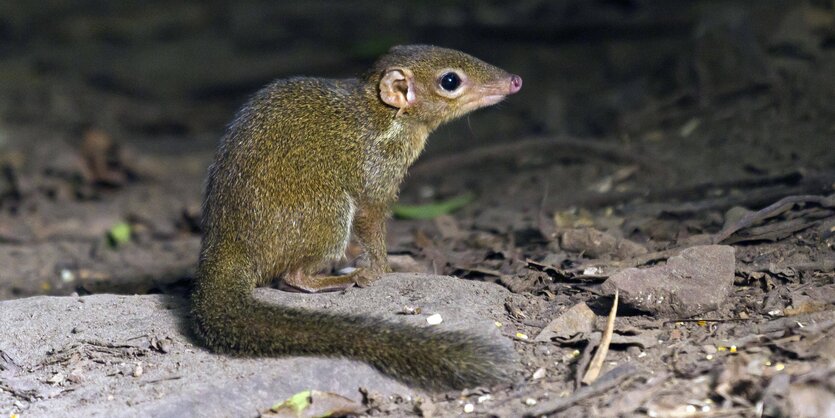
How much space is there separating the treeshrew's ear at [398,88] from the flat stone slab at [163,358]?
1080 mm

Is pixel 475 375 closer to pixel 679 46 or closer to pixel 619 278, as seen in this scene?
pixel 619 278

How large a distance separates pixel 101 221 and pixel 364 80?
3.55m

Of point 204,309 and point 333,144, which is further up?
point 333,144

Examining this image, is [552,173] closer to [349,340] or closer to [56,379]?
[349,340]

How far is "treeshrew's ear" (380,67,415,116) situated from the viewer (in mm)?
5883

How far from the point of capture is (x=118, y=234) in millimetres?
8234

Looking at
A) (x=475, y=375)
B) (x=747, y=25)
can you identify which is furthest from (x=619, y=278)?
(x=747, y=25)

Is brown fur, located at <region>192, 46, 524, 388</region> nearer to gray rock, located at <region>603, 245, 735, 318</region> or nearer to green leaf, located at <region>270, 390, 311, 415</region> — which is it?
green leaf, located at <region>270, 390, 311, 415</region>

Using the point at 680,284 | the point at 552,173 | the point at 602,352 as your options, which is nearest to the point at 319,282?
the point at 602,352

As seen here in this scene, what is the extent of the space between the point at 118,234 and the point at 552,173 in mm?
3557

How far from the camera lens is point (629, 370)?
4191 mm

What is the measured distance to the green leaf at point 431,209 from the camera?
7871 mm

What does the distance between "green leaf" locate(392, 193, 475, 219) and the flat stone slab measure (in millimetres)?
2437

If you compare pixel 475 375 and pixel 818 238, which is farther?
pixel 818 238
